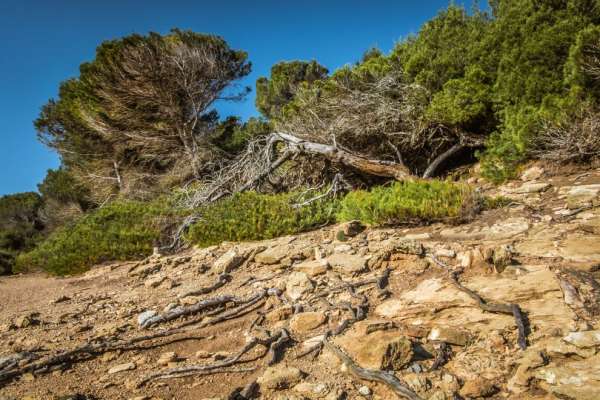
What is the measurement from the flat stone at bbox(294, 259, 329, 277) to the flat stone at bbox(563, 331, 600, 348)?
7.67 ft

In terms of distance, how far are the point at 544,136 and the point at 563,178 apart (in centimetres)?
78

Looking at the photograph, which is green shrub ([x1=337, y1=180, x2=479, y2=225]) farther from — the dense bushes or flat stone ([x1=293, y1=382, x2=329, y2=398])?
flat stone ([x1=293, y1=382, x2=329, y2=398])

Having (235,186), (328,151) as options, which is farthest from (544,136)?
(235,186)

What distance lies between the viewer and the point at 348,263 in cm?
390

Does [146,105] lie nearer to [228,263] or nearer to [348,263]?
[228,263]

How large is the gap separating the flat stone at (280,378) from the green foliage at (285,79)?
16288 mm

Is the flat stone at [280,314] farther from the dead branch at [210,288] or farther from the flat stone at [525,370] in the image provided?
the flat stone at [525,370]

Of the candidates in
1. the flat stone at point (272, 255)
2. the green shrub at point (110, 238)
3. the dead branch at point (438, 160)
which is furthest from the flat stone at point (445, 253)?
the green shrub at point (110, 238)

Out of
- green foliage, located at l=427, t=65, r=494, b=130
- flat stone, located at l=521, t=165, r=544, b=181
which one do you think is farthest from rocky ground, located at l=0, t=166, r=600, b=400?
green foliage, located at l=427, t=65, r=494, b=130

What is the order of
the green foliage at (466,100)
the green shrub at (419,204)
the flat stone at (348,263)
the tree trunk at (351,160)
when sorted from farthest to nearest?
the tree trunk at (351,160), the green foliage at (466,100), the green shrub at (419,204), the flat stone at (348,263)

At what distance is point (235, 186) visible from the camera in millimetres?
8641

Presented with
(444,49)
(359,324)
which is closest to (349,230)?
(359,324)

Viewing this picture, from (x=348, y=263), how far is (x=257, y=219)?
9.05 feet

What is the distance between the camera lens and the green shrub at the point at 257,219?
609 centimetres
